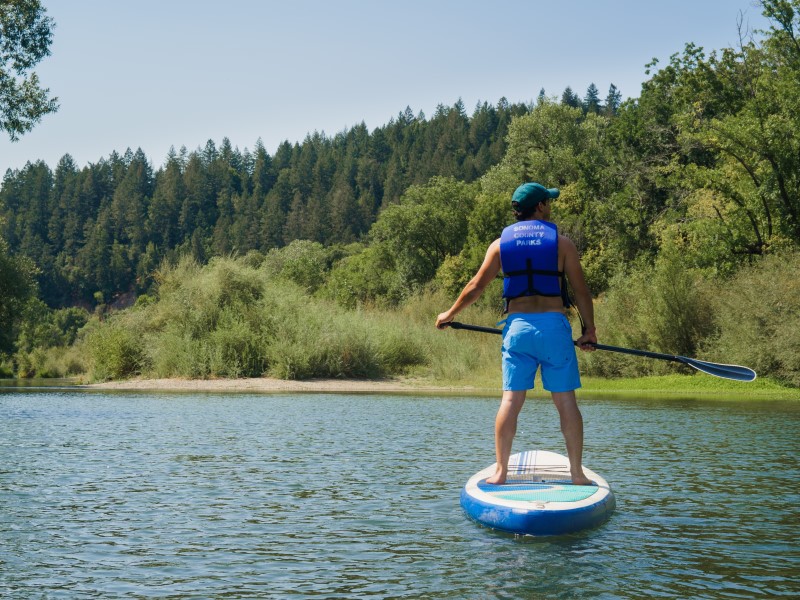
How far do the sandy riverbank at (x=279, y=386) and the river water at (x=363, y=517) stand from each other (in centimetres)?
1604

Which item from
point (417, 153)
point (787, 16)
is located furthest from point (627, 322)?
point (417, 153)

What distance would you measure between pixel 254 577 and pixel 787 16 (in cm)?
3763

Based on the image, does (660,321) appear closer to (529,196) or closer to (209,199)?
(529,196)

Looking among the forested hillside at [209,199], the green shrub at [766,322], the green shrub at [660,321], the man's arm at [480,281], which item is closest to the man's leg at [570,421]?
the man's arm at [480,281]

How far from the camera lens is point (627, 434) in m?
16.3

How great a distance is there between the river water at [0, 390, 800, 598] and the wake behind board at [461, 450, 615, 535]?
0.12 metres

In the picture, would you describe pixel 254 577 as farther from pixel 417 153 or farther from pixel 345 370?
pixel 417 153

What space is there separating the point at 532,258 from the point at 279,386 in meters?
27.3

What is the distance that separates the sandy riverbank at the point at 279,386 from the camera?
111 feet

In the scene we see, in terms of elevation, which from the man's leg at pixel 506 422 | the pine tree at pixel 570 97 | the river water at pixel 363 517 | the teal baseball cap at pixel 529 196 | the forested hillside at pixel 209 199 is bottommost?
the river water at pixel 363 517

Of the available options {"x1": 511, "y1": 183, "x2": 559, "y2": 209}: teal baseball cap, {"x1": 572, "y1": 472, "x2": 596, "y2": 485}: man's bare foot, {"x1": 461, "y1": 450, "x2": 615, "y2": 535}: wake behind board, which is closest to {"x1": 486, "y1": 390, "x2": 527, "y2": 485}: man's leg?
{"x1": 461, "y1": 450, "x2": 615, "y2": 535}: wake behind board

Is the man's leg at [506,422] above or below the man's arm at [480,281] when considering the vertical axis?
below

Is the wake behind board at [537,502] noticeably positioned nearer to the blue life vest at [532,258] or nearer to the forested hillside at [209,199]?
the blue life vest at [532,258]

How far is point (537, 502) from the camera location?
7676 mm
